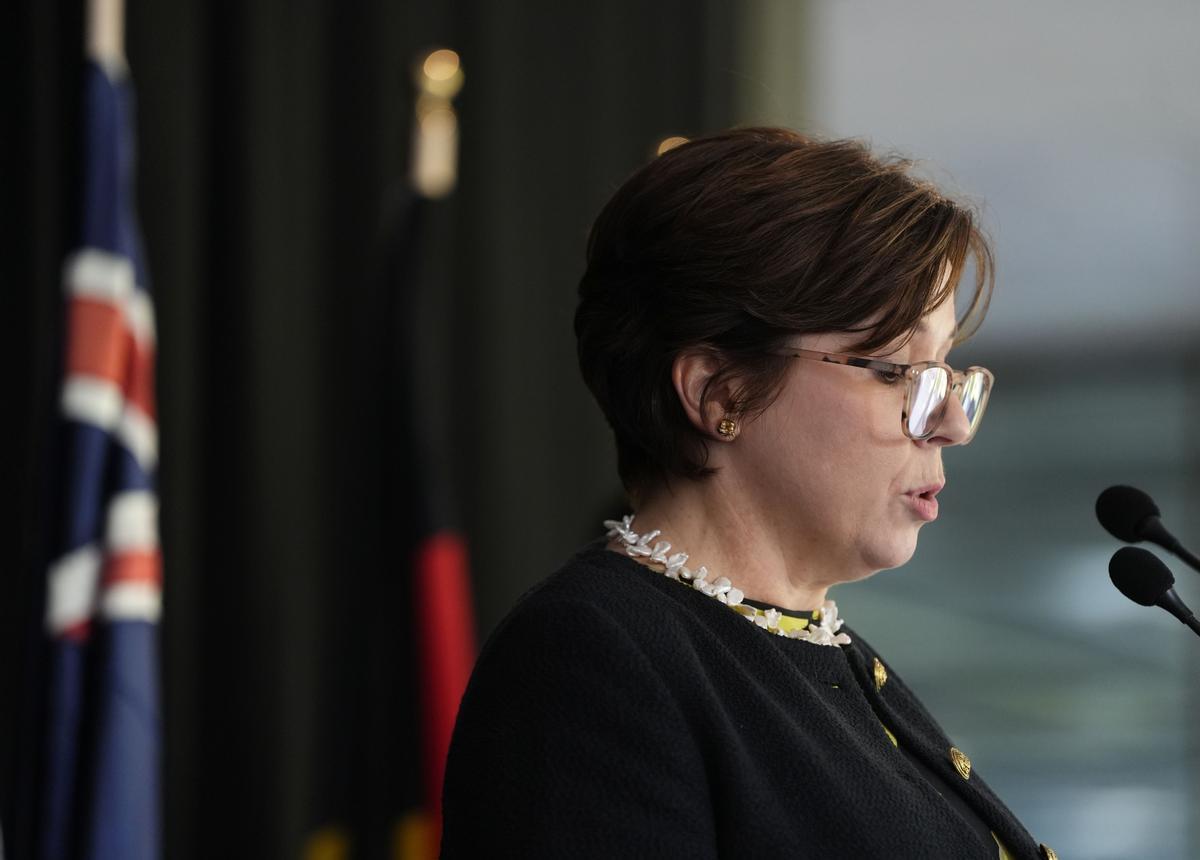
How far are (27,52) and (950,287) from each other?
5.93ft

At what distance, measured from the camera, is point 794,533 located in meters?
1.29

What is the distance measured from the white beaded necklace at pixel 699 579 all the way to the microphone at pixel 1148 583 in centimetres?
30

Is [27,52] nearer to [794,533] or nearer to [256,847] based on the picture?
[256,847]

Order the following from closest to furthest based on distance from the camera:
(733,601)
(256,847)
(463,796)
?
(463,796)
(733,601)
(256,847)

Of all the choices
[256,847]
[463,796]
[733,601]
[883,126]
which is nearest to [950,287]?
[733,601]

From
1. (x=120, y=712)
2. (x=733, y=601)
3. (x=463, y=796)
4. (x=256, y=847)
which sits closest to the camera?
(x=463, y=796)

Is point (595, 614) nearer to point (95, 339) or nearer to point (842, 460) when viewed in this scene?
point (842, 460)

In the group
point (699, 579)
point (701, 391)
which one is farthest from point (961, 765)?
point (701, 391)

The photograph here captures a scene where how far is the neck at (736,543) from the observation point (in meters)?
1.29

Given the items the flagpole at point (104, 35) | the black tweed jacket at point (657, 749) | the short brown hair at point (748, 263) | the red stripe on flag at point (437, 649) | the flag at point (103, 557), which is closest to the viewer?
the black tweed jacket at point (657, 749)

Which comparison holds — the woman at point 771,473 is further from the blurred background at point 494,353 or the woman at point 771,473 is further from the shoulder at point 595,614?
the blurred background at point 494,353

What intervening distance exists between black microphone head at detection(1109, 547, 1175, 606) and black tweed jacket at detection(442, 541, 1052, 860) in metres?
0.28

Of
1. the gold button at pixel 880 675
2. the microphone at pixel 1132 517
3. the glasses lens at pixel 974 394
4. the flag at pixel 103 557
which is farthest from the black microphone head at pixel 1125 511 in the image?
the flag at pixel 103 557

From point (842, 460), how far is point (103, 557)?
1.33 m
